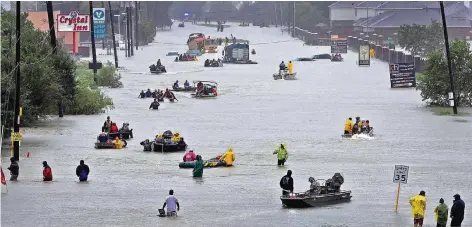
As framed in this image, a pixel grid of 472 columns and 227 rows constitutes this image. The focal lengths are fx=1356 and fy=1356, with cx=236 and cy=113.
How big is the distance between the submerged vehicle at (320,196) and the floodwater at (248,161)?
1.22 ft

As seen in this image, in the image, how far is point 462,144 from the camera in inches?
2402

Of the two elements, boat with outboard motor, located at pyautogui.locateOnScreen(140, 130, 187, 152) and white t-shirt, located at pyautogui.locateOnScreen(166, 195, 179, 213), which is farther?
boat with outboard motor, located at pyautogui.locateOnScreen(140, 130, 187, 152)

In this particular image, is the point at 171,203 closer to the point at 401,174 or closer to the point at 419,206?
the point at 401,174

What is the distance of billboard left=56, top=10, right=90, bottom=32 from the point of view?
95.8 m

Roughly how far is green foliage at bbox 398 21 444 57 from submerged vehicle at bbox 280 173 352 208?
107 meters

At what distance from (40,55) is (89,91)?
12880 mm

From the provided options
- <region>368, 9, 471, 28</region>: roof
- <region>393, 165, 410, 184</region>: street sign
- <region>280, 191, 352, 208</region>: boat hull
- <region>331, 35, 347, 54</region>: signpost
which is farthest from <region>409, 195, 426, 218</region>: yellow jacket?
<region>368, 9, 471, 28</region>: roof

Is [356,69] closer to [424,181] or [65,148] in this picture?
[65,148]

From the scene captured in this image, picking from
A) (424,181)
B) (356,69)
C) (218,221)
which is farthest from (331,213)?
(356,69)

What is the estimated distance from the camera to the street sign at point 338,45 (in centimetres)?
15938

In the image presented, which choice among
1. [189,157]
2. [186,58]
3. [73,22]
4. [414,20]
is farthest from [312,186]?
[414,20]

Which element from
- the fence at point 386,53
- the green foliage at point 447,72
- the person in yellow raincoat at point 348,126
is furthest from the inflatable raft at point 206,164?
the fence at point 386,53

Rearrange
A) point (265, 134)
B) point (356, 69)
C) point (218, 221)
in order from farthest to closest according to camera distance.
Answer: point (356, 69) < point (265, 134) < point (218, 221)

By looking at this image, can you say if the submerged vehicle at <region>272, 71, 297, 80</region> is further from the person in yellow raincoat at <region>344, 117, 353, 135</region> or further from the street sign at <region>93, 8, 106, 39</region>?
the person in yellow raincoat at <region>344, 117, 353, 135</region>
